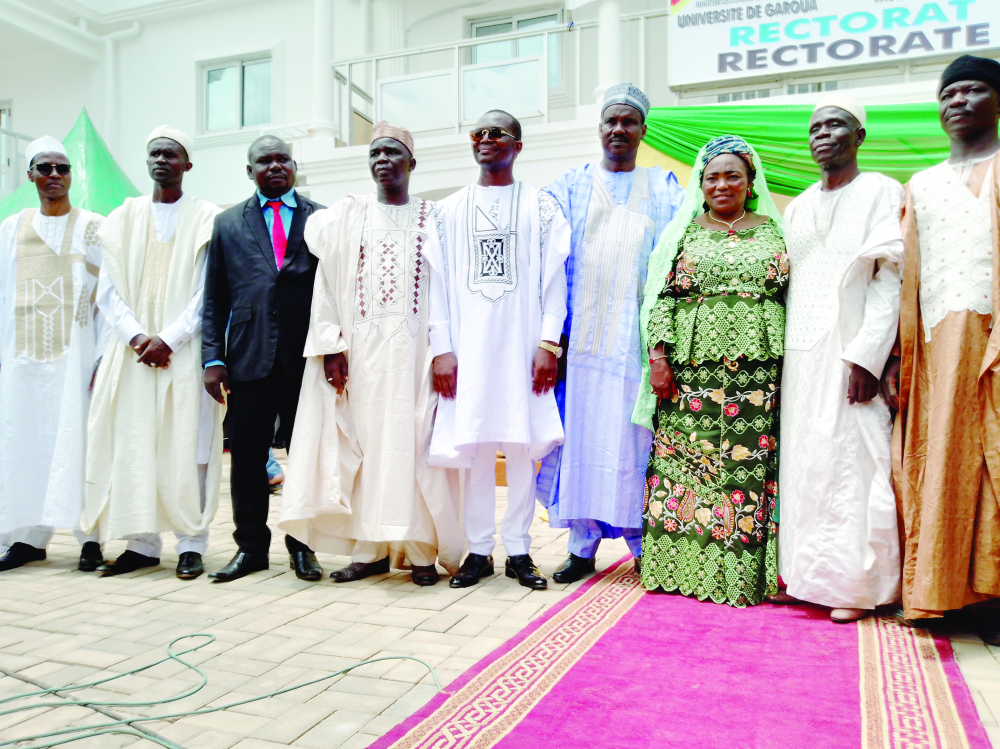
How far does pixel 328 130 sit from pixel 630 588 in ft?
25.8

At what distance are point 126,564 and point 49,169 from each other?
201 cm

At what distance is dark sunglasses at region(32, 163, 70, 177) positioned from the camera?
414 centimetres

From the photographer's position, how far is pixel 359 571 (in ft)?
12.5

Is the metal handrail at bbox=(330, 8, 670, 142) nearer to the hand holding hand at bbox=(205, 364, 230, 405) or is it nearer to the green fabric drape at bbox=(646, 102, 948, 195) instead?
the green fabric drape at bbox=(646, 102, 948, 195)

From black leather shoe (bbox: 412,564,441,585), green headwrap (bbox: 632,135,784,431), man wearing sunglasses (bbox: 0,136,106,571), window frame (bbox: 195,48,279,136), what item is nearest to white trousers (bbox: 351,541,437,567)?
black leather shoe (bbox: 412,564,441,585)

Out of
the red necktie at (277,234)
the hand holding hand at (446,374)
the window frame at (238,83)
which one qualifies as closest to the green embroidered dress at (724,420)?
the hand holding hand at (446,374)

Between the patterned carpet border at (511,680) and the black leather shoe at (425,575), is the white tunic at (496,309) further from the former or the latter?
the patterned carpet border at (511,680)

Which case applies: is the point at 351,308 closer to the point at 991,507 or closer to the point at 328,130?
the point at 991,507

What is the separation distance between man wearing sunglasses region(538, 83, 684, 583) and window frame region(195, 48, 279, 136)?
8.77 m

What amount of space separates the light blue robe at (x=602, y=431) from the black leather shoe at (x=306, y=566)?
1.11 metres

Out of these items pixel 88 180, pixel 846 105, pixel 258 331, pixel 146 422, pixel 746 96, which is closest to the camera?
pixel 846 105

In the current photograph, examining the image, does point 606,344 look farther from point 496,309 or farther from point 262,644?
point 262,644

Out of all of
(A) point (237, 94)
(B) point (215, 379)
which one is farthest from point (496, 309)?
(A) point (237, 94)

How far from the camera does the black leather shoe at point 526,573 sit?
355 centimetres
